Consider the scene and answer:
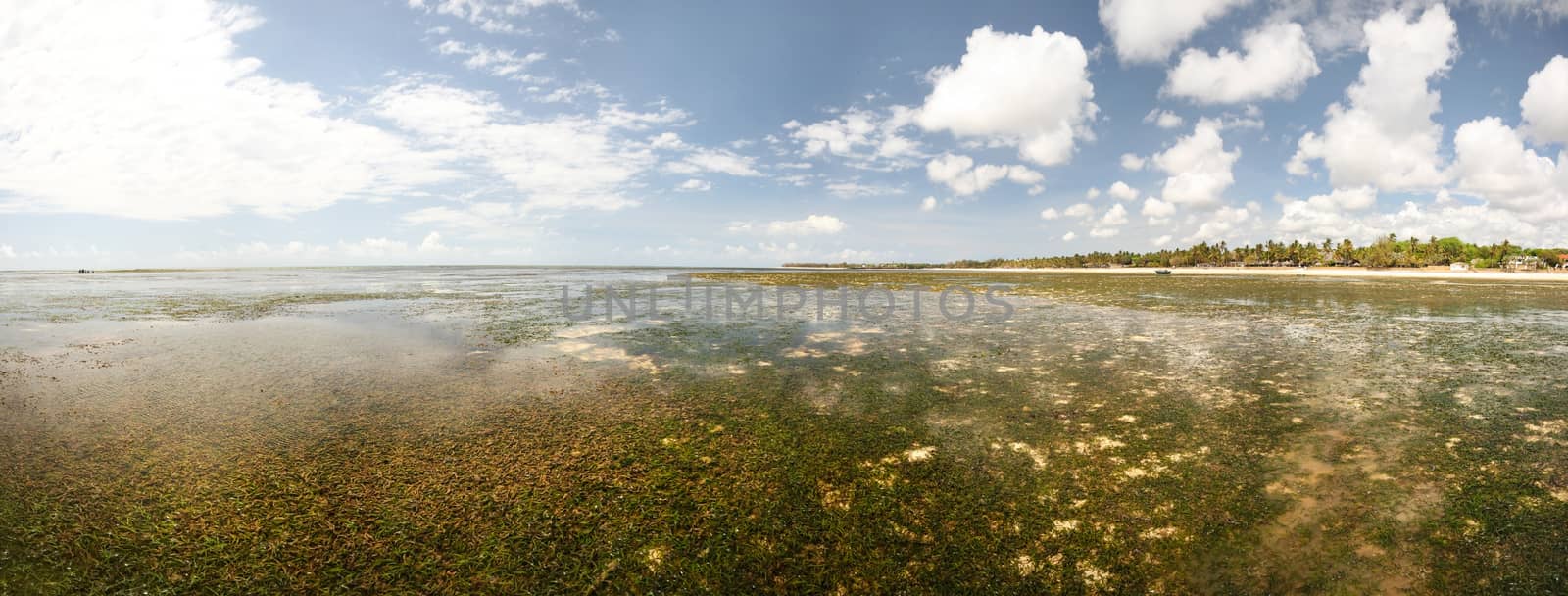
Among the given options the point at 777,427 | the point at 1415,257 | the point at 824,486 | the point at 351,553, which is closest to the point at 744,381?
the point at 777,427

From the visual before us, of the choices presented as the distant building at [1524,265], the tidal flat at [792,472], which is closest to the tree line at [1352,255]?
the distant building at [1524,265]

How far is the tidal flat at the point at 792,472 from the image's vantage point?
176 inches

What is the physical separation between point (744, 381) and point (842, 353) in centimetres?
376

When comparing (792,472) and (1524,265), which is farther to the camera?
(1524,265)

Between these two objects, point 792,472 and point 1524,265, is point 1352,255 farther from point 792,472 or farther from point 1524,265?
point 792,472

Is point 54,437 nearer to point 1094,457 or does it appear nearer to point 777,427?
point 777,427

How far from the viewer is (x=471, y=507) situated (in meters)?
5.44

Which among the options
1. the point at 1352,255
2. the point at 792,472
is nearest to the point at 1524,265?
the point at 1352,255

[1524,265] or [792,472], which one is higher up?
[1524,265]

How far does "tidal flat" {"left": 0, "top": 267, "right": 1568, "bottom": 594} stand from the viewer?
14.6ft

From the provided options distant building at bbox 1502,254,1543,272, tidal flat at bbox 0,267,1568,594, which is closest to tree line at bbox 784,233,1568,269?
distant building at bbox 1502,254,1543,272

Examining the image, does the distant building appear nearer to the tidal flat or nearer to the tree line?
the tree line

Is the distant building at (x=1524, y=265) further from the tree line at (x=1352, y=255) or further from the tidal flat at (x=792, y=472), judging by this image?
the tidal flat at (x=792, y=472)

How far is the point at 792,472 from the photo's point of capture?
6324 millimetres
